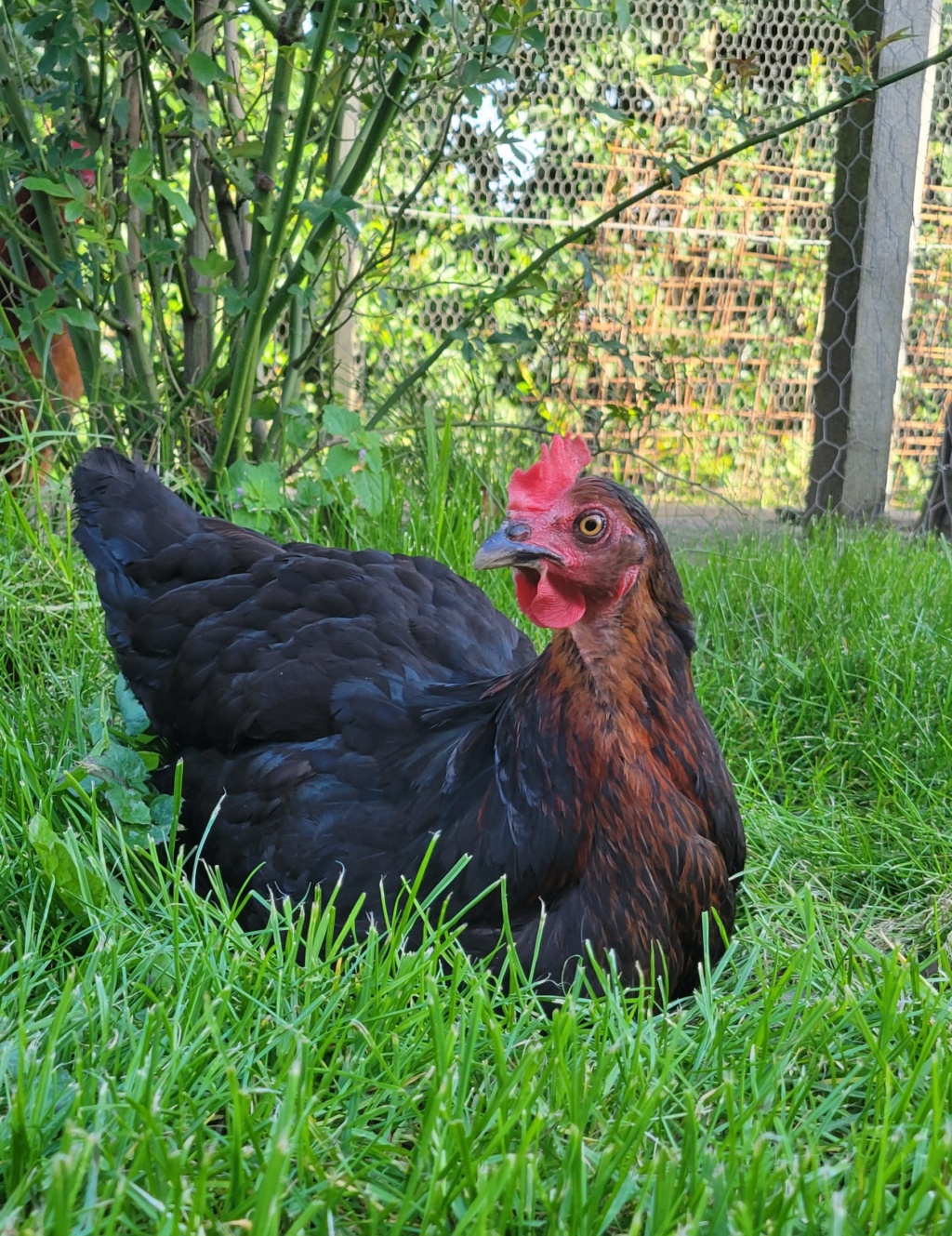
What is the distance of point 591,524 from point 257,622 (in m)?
0.91

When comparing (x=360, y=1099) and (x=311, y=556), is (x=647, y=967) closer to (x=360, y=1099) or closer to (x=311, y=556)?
(x=360, y=1099)

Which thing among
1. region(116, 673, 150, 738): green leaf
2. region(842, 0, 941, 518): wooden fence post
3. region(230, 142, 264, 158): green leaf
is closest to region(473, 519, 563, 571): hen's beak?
region(116, 673, 150, 738): green leaf

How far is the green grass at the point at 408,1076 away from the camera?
1153mm

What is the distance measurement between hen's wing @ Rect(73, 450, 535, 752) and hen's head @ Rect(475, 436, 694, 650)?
540 millimetres

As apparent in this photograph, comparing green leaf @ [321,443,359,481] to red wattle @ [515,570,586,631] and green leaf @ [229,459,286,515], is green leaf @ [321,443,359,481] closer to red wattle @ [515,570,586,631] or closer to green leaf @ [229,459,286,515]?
green leaf @ [229,459,286,515]

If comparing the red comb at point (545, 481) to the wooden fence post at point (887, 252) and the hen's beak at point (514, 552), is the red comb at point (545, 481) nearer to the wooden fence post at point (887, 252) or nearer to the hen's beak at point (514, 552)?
the hen's beak at point (514, 552)

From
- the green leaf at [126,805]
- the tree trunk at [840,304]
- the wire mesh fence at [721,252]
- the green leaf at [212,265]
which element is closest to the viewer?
the green leaf at [126,805]

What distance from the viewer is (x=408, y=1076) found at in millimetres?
1404

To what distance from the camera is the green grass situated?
1153 mm

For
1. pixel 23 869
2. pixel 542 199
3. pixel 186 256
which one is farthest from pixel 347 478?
pixel 542 199

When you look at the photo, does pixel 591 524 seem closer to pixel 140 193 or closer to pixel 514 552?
pixel 514 552

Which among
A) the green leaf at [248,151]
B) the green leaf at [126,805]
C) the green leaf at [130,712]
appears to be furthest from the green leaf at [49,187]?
the green leaf at [126,805]

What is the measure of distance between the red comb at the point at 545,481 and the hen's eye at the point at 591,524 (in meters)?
0.07

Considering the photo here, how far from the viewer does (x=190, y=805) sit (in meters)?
2.43
